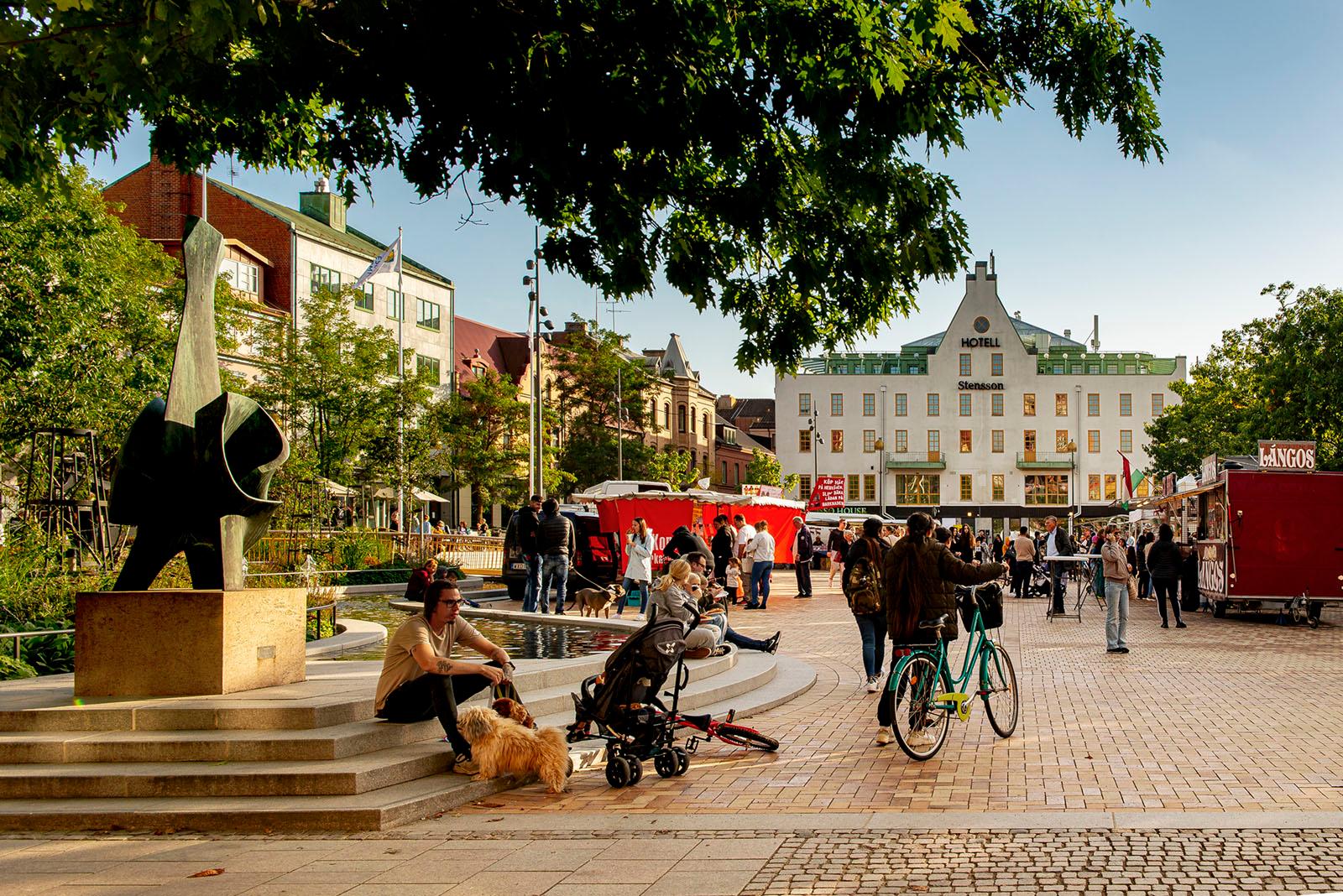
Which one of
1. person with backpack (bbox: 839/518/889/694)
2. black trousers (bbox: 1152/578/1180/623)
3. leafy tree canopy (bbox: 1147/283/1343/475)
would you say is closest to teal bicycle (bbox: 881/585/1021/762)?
person with backpack (bbox: 839/518/889/694)

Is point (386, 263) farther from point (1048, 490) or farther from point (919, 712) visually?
point (1048, 490)

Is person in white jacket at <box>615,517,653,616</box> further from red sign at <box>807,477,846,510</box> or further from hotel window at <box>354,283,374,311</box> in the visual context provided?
hotel window at <box>354,283,374,311</box>

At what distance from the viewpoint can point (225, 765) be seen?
7.87 metres

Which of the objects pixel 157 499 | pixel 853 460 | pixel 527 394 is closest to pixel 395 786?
pixel 157 499

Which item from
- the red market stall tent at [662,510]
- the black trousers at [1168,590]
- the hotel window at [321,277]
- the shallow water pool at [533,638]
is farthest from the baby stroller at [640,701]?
the hotel window at [321,277]

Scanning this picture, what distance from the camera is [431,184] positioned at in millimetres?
7941

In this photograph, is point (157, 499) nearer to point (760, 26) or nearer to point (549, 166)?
point (549, 166)

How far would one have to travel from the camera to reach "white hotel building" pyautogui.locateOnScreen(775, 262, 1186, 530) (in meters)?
90.8

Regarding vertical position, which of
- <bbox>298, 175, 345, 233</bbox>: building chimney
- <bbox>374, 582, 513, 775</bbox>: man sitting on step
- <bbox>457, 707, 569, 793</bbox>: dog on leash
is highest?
<bbox>298, 175, 345, 233</bbox>: building chimney

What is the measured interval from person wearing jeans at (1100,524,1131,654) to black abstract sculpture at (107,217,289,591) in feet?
38.9

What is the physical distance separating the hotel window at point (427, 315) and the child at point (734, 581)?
37745 millimetres

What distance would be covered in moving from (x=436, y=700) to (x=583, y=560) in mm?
17694

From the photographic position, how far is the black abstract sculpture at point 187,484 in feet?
30.9

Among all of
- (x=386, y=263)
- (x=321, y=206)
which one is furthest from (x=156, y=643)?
(x=321, y=206)
